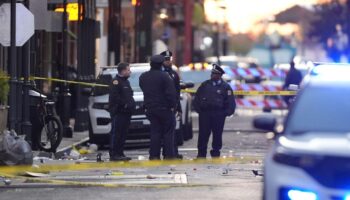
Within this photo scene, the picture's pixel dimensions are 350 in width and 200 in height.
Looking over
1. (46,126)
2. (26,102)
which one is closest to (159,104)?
(26,102)

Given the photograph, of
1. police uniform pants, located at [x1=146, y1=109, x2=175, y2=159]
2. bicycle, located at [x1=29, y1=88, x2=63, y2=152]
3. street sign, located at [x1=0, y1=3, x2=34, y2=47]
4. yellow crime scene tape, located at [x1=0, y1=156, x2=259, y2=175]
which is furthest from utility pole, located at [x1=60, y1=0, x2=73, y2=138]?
yellow crime scene tape, located at [x1=0, y1=156, x2=259, y2=175]

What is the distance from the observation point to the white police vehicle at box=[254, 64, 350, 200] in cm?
712

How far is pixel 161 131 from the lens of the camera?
48.8ft

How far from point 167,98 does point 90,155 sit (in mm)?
3523

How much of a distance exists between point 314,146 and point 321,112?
33.8 inches

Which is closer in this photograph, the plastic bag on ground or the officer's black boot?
the plastic bag on ground

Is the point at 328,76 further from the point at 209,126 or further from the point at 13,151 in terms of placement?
the point at 209,126

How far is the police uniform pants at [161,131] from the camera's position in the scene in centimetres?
1469

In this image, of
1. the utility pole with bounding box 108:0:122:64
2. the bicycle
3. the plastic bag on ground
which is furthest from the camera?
the utility pole with bounding box 108:0:122:64

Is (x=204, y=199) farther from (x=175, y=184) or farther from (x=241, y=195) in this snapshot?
(x=175, y=184)

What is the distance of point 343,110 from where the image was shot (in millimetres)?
8227

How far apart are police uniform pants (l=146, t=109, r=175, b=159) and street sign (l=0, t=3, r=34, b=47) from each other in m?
2.61

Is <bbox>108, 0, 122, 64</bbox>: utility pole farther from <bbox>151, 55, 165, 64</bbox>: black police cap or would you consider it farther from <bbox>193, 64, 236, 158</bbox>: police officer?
<bbox>151, 55, 165, 64</bbox>: black police cap

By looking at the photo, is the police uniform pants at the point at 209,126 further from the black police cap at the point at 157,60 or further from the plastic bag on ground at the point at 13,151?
the plastic bag on ground at the point at 13,151
